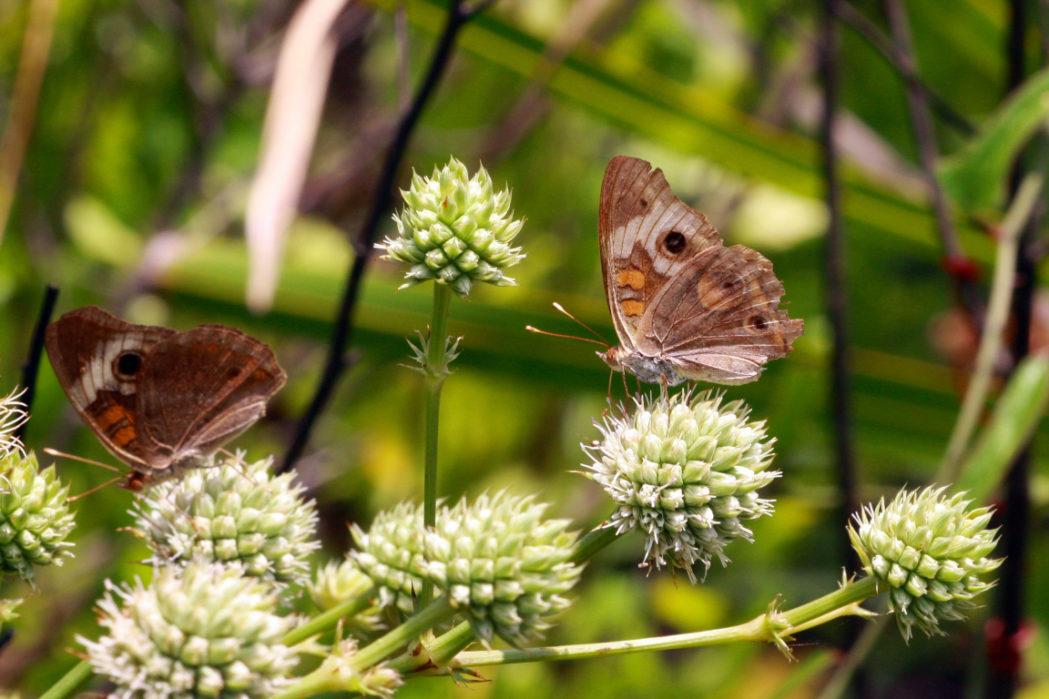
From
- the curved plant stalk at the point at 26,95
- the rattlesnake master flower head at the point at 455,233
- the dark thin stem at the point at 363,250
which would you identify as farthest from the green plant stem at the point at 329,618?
the curved plant stalk at the point at 26,95

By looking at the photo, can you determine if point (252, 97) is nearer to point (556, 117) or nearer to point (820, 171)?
point (556, 117)

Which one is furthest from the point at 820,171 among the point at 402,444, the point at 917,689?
the point at 917,689

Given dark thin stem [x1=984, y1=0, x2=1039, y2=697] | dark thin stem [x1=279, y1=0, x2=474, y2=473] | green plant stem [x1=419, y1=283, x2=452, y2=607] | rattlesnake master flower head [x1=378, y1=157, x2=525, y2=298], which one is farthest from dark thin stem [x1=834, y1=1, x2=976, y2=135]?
green plant stem [x1=419, y1=283, x2=452, y2=607]

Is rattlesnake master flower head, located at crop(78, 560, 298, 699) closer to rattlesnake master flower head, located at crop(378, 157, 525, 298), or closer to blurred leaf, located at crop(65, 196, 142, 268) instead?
rattlesnake master flower head, located at crop(378, 157, 525, 298)

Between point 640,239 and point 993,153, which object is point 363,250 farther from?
point 993,153

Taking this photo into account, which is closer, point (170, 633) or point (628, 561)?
point (170, 633)

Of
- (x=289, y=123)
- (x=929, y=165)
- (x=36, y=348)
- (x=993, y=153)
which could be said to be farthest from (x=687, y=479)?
(x=929, y=165)

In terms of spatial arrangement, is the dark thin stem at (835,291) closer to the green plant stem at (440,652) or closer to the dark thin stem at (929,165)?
the dark thin stem at (929,165)

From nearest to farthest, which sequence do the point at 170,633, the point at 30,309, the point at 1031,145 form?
the point at 170,633
the point at 1031,145
the point at 30,309
